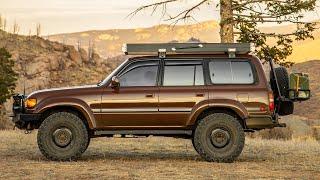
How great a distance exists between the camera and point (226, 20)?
24.6 metres

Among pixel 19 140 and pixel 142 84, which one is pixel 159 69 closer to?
pixel 142 84

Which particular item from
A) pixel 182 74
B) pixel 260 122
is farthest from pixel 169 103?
pixel 260 122

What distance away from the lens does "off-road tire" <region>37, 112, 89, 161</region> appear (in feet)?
42.2

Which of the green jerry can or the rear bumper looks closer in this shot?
the rear bumper

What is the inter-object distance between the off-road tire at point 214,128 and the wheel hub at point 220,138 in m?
0.06

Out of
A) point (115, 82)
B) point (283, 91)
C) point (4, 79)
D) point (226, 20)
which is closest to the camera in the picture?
point (115, 82)

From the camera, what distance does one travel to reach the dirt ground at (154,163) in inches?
431

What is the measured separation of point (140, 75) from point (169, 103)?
79 cm

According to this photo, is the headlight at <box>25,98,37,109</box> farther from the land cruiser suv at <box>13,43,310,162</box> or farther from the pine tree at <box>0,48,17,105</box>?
the pine tree at <box>0,48,17,105</box>

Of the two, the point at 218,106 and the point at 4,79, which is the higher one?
the point at 4,79

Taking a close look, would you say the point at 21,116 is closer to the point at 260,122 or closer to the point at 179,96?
the point at 179,96

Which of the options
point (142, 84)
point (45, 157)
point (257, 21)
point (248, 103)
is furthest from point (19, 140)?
point (257, 21)

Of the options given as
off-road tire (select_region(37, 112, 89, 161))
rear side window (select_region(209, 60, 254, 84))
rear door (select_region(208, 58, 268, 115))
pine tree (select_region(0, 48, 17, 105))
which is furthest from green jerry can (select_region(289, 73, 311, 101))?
pine tree (select_region(0, 48, 17, 105))

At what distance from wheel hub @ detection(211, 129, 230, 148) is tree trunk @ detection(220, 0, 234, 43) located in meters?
12.1
